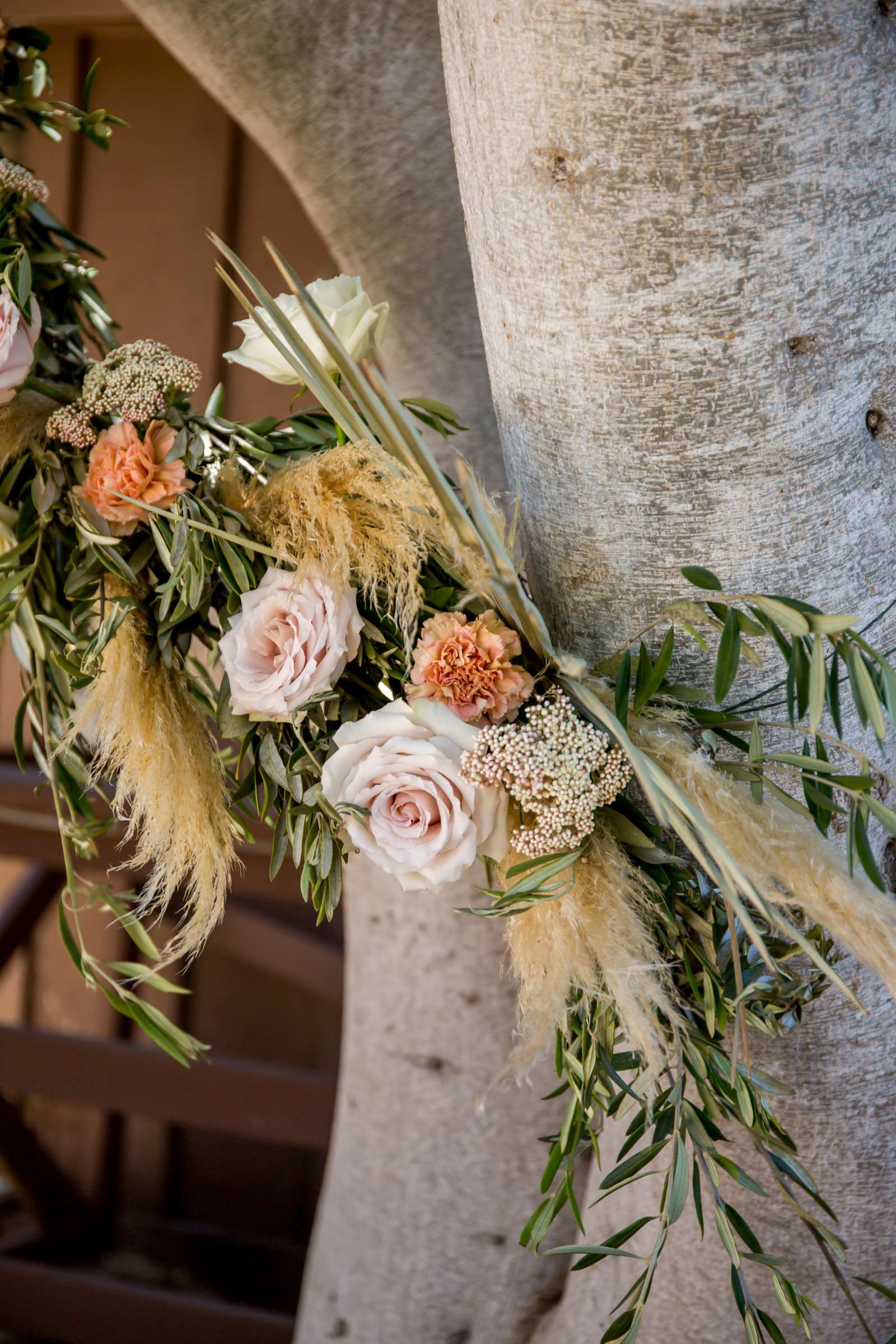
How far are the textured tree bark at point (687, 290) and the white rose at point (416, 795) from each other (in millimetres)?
125

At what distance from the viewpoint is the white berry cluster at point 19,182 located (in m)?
0.74

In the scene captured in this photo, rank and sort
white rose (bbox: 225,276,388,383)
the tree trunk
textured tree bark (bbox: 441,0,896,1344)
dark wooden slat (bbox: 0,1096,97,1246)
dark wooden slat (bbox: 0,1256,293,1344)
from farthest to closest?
1. dark wooden slat (bbox: 0,1096,97,1246)
2. dark wooden slat (bbox: 0,1256,293,1344)
3. the tree trunk
4. white rose (bbox: 225,276,388,383)
5. textured tree bark (bbox: 441,0,896,1344)

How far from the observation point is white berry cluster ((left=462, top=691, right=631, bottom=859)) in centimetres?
54

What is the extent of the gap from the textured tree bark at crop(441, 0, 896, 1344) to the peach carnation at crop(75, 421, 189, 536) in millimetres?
221

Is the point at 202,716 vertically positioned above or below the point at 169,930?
above

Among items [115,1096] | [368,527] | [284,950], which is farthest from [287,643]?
[115,1096]

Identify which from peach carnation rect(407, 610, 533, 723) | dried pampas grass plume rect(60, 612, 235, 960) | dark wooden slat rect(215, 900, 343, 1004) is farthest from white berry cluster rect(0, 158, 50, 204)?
dark wooden slat rect(215, 900, 343, 1004)

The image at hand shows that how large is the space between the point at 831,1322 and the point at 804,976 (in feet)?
1.05

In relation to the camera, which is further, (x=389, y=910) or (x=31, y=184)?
(x=389, y=910)

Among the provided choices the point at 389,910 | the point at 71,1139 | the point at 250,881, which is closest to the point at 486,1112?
the point at 389,910

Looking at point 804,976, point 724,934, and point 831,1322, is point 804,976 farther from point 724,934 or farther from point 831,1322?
point 831,1322

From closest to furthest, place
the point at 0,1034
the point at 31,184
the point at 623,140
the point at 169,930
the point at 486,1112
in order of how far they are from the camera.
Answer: the point at 623,140
the point at 31,184
the point at 486,1112
the point at 0,1034
the point at 169,930

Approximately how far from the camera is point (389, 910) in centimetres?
107

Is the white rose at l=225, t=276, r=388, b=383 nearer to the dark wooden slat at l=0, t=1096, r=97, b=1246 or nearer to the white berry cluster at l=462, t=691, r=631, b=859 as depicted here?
the white berry cluster at l=462, t=691, r=631, b=859
